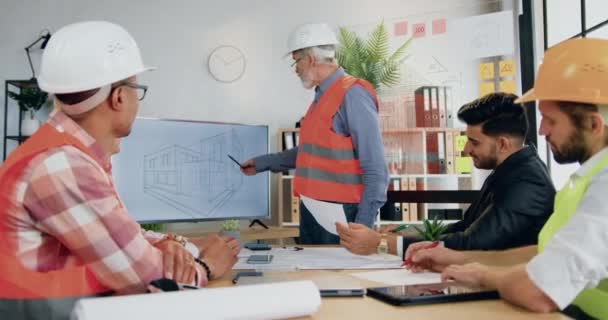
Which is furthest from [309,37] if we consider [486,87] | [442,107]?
[442,107]

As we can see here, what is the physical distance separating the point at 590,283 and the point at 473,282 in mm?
236

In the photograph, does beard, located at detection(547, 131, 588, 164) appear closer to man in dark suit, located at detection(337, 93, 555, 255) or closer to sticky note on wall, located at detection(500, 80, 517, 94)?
man in dark suit, located at detection(337, 93, 555, 255)

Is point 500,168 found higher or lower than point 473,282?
higher

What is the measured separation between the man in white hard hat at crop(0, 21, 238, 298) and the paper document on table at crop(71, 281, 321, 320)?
190 millimetres

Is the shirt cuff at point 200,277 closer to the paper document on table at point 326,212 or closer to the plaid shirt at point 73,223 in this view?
the plaid shirt at point 73,223

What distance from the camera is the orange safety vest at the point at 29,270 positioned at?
941 mm

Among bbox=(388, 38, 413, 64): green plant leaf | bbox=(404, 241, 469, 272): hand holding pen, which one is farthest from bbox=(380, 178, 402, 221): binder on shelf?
bbox=(404, 241, 469, 272): hand holding pen

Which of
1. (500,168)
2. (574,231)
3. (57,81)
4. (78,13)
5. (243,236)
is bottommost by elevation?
(243,236)

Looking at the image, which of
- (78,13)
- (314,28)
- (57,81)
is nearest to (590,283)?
(57,81)

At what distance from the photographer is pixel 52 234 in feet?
3.25

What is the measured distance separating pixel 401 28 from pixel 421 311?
3.22 metres

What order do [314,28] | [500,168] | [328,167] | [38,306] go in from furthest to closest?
1. [314,28]
2. [328,167]
3. [500,168]
4. [38,306]

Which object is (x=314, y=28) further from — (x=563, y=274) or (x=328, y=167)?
(x=563, y=274)

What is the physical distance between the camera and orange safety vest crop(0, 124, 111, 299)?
94 cm
